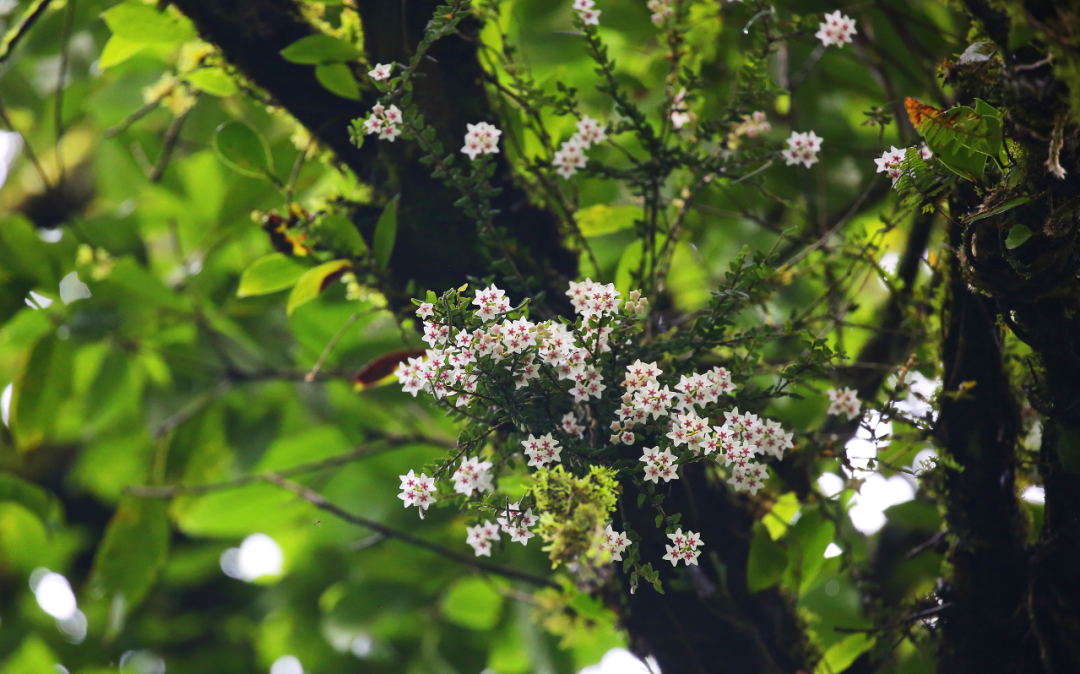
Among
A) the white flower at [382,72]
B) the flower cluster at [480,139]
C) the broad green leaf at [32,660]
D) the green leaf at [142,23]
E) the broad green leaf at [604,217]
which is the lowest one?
the broad green leaf at [32,660]

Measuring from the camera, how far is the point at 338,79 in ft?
2.78

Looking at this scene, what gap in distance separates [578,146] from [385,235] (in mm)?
246

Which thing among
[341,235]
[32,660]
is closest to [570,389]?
[341,235]

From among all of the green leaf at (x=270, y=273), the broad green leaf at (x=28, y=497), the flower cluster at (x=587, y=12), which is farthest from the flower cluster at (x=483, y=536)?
the broad green leaf at (x=28, y=497)

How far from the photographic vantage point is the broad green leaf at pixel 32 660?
1.84 metres

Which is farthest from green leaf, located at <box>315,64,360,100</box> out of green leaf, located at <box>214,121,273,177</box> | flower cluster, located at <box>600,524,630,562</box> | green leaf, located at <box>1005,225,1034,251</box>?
green leaf, located at <box>1005,225,1034,251</box>

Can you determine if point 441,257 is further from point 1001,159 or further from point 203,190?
point 203,190

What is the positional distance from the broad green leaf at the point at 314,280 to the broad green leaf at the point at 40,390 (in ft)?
2.27

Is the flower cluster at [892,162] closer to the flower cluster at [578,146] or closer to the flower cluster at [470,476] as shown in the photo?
the flower cluster at [578,146]

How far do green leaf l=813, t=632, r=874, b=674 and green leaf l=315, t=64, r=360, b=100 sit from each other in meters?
0.91

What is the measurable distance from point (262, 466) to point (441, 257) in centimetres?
84

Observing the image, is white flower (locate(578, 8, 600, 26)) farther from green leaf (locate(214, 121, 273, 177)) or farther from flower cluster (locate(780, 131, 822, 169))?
green leaf (locate(214, 121, 273, 177))

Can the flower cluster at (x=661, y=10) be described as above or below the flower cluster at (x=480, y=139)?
above

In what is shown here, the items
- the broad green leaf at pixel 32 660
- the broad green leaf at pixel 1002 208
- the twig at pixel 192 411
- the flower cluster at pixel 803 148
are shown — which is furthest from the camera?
the broad green leaf at pixel 32 660
